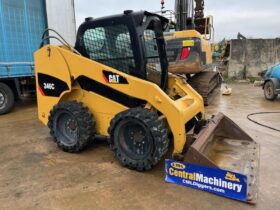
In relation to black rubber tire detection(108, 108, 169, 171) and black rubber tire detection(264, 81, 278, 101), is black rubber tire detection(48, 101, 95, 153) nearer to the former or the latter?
black rubber tire detection(108, 108, 169, 171)

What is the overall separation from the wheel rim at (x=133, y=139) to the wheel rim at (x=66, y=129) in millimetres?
864

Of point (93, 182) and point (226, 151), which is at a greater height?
point (226, 151)

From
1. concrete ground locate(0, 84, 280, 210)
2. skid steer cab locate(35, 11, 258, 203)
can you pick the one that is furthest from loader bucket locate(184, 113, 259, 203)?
concrete ground locate(0, 84, 280, 210)

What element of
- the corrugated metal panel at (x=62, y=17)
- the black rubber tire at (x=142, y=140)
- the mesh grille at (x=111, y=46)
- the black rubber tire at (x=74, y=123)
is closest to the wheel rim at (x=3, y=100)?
the corrugated metal panel at (x=62, y=17)

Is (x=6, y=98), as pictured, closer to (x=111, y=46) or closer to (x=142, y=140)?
(x=111, y=46)

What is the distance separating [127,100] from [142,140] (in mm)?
573

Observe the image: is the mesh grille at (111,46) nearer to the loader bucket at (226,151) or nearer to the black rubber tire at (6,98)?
the loader bucket at (226,151)

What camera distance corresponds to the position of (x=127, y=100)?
3549 mm

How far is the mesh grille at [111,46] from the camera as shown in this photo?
141 inches

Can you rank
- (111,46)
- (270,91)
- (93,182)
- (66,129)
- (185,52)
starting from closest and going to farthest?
(93,182) → (111,46) → (66,129) → (185,52) → (270,91)

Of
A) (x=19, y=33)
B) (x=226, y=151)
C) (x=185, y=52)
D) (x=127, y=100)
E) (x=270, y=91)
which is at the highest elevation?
(x=19, y=33)

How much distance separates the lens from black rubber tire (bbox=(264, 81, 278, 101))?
816 centimetres

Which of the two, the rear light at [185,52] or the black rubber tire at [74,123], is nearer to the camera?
the black rubber tire at [74,123]

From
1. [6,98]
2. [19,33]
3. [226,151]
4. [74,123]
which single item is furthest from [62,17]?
[226,151]
